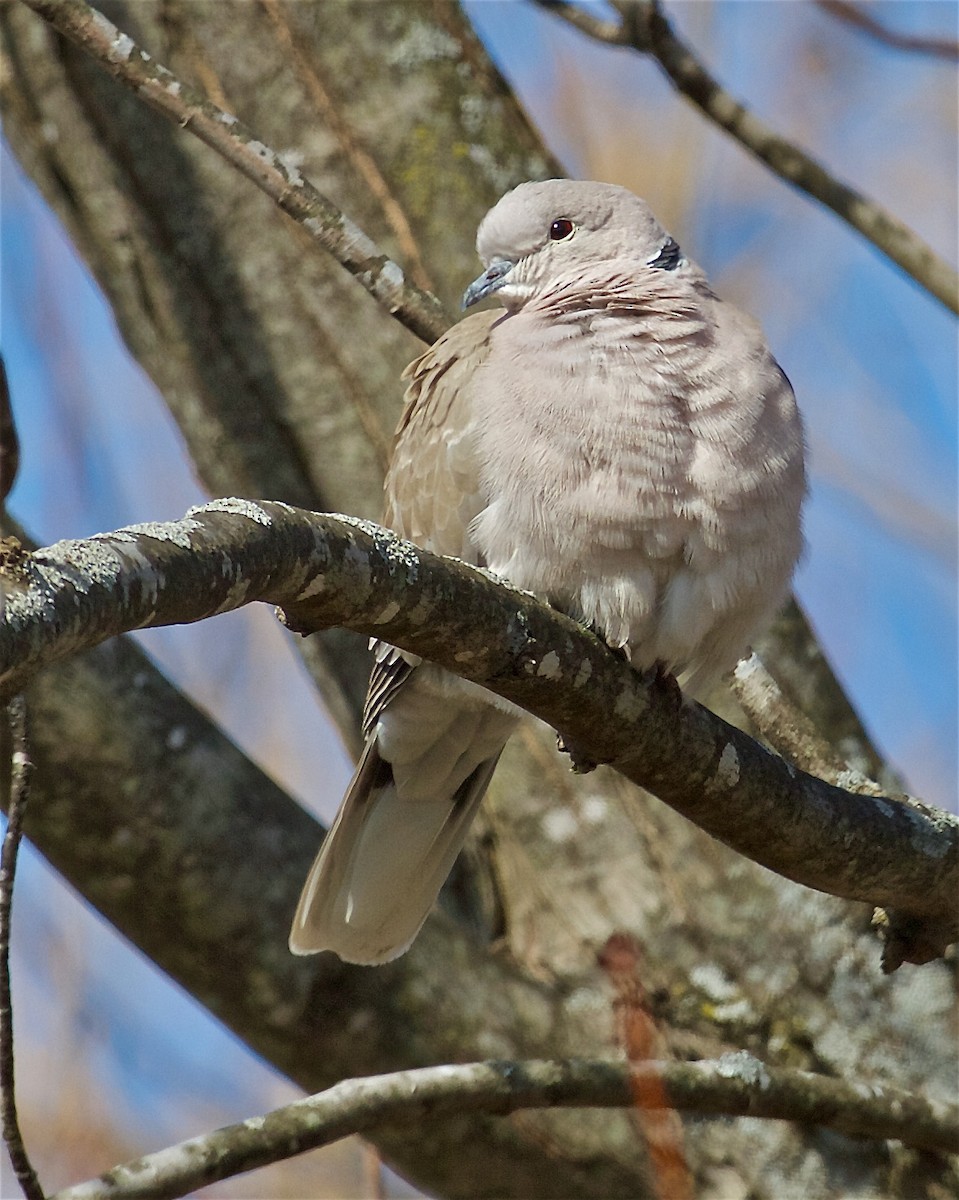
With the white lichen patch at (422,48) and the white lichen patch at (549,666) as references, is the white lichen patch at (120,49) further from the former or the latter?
the white lichen patch at (549,666)

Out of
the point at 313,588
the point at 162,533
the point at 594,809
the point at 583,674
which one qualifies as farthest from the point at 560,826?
the point at 162,533

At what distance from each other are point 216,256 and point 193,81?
0.46 m

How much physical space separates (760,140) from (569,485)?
1452 mm

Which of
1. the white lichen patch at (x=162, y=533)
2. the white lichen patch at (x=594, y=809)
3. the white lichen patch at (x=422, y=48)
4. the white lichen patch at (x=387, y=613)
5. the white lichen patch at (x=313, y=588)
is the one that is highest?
the white lichen patch at (x=422, y=48)

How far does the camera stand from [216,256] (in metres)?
4.10

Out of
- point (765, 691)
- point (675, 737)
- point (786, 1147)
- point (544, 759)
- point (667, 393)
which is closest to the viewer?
point (675, 737)

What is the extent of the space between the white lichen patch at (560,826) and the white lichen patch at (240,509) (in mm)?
2223

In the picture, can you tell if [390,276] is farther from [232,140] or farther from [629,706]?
[629,706]

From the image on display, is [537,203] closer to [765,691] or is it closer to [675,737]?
[765,691]

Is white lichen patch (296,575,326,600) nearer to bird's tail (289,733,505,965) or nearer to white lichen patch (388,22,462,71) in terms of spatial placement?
bird's tail (289,733,505,965)

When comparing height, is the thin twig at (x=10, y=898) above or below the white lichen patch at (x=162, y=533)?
below

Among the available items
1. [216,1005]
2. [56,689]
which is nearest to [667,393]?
[56,689]

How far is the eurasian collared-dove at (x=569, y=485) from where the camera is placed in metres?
2.56

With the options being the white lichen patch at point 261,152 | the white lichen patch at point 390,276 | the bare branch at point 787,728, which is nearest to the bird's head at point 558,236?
the white lichen patch at point 390,276
